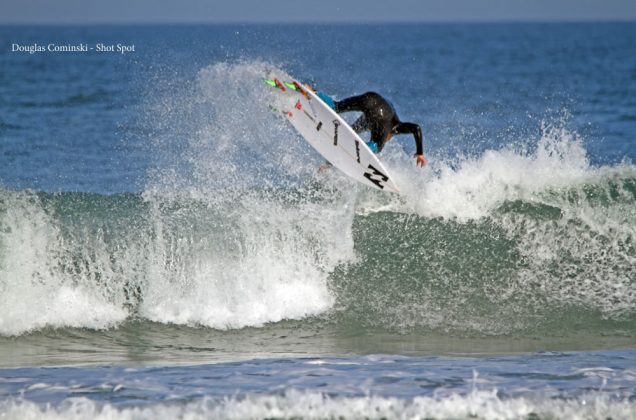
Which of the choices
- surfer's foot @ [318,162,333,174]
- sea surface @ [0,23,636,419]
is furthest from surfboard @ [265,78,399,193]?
sea surface @ [0,23,636,419]

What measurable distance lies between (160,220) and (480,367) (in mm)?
4806

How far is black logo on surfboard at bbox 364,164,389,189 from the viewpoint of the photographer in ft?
35.3

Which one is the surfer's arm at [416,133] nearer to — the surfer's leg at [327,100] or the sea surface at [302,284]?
the surfer's leg at [327,100]

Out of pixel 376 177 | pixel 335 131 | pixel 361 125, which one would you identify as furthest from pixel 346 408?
pixel 361 125

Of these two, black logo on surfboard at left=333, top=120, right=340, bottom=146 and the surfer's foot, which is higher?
black logo on surfboard at left=333, top=120, right=340, bottom=146

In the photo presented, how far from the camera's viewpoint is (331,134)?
35.7 ft

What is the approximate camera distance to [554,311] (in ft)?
32.0

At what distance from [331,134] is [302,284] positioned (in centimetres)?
194

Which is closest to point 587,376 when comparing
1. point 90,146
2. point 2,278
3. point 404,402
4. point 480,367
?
point 480,367

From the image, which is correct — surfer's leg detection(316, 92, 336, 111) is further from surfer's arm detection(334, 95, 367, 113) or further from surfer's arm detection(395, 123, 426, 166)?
surfer's arm detection(395, 123, 426, 166)

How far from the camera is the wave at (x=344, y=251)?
966 cm

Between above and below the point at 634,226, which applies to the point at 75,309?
below

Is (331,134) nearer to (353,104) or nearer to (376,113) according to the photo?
(353,104)

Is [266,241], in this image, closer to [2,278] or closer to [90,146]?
[2,278]
